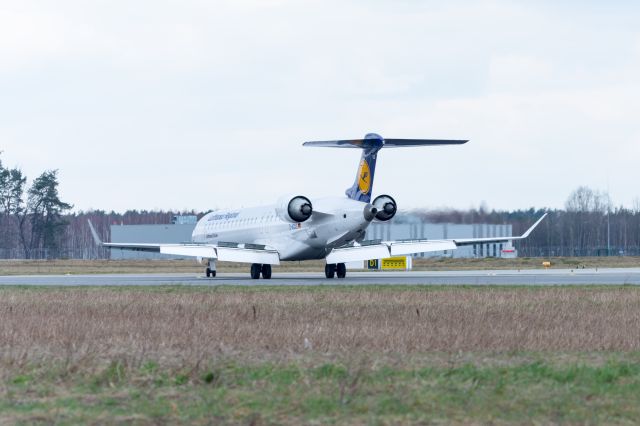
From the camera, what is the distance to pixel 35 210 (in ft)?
395

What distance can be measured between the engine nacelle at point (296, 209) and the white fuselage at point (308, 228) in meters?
0.37

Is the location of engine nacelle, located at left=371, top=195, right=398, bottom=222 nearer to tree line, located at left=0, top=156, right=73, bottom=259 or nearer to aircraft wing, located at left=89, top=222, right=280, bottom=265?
aircraft wing, located at left=89, top=222, right=280, bottom=265

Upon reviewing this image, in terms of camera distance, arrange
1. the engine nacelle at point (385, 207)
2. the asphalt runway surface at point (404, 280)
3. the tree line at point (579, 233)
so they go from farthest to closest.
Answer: the tree line at point (579, 233)
the engine nacelle at point (385, 207)
the asphalt runway surface at point (404, 280)

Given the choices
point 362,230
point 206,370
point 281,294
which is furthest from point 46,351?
point 362,230

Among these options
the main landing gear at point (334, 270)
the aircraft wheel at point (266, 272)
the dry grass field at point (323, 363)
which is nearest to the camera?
the dry grass field at point (323, 363)

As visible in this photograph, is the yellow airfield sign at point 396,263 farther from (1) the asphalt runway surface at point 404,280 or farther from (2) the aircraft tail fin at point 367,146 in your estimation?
(2) the aircraft tail fin at point 367,146

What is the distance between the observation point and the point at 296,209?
4506 cm

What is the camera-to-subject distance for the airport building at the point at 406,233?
55.7 meters

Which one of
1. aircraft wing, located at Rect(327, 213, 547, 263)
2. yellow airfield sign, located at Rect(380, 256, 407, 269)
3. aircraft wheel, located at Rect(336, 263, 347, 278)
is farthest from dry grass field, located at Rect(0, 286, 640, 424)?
yellow airfield sign, located at Rect(380, 256, 407, 269)

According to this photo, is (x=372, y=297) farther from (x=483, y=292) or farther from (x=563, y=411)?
(x=563, y=411)

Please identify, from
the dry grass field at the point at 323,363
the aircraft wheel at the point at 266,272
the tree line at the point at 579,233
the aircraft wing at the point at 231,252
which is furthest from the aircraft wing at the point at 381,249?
the tree line at the point at 579,233

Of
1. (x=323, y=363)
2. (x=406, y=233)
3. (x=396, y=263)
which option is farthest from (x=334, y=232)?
(x=323, y=363)

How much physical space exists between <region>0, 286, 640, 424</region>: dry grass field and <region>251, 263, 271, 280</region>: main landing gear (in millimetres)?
22394

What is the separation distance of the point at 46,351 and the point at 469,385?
6457 millimetres
